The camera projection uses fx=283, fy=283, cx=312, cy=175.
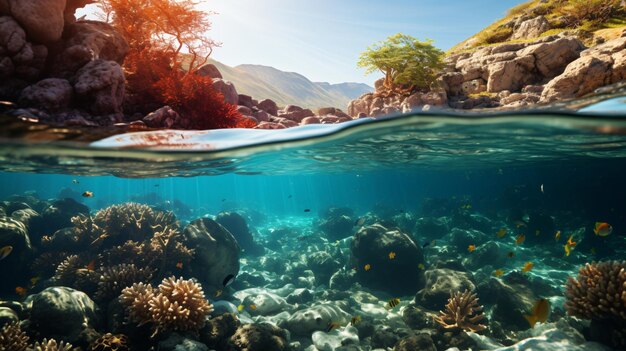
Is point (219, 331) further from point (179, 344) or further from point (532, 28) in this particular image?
point (532, 28)

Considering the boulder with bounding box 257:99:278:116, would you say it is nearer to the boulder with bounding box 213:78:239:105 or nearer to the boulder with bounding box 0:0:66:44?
the boulder with bounding box 213:78:239:105

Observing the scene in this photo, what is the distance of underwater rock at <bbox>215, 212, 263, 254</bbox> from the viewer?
22062 mm

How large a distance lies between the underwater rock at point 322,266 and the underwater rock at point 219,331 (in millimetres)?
8128

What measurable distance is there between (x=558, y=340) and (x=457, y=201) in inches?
1070

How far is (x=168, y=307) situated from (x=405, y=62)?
16702mm

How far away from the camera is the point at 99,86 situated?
8.56m

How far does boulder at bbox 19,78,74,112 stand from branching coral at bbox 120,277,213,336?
568 cm

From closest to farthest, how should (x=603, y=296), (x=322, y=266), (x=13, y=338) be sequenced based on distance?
(x=13, y=338) → (x=603, y=296) → (x=322, y=266)

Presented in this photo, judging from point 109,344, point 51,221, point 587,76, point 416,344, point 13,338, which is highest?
point 587,76

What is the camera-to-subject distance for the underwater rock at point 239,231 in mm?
22062

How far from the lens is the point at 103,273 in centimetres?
1013

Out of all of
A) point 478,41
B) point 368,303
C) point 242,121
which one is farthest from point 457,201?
point 242,121

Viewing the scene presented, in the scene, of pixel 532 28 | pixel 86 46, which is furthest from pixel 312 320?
pixel 532 28

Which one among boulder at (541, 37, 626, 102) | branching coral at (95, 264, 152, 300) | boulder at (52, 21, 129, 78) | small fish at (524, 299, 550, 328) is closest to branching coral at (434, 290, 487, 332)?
small fish at (524, 299, 550, 328)
